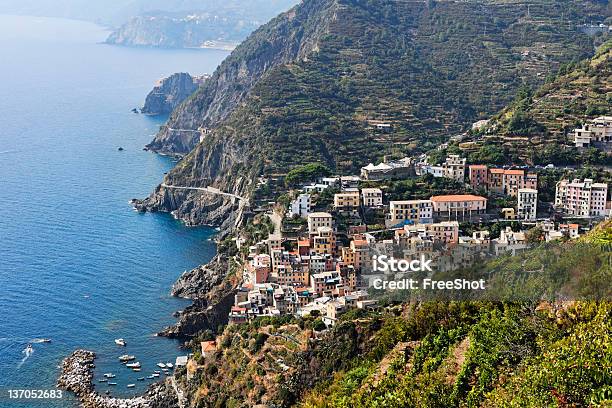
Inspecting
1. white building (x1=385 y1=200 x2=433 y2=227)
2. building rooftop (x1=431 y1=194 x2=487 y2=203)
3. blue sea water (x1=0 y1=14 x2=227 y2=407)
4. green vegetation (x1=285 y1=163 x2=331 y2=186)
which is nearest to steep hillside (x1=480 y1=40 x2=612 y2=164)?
building rooftop (x1=431 y1=194 x2=487 y2=203)

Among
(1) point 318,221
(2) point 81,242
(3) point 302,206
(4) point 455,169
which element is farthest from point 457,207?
(2) point 81,242

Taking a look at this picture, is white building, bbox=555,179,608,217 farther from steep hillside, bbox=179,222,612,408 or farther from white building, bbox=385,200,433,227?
steep hillside, bbox=179,222,612,408

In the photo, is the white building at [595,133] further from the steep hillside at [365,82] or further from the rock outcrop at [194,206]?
the rock outcrop at [194,206]

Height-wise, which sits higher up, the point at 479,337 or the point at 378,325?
the point at 479,337

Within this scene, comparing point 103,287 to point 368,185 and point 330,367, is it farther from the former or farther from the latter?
point 330,367

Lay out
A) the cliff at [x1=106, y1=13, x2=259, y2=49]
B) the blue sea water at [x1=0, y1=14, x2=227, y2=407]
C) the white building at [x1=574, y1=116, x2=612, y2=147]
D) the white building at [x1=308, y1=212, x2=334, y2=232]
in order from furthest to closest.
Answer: the cliff at [x1=106, y1=13, x2=259, y2=49], the white building at [x1=574, y1=116, x2=612, y2=147], the white building at [x1=308, y1=212, x2=334, y2=232], the blue sea water at [x1=0, y1=14, x2=227, y2=407]

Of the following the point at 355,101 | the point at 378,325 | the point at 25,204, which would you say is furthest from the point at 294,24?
the point at 378,325

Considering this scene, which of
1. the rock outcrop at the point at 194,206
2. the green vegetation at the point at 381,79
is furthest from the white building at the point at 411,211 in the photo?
the rock outcrop at the point at 194,206

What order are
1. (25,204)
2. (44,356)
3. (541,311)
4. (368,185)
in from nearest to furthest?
(541,311), (44,356), (368,185), (25,204)
